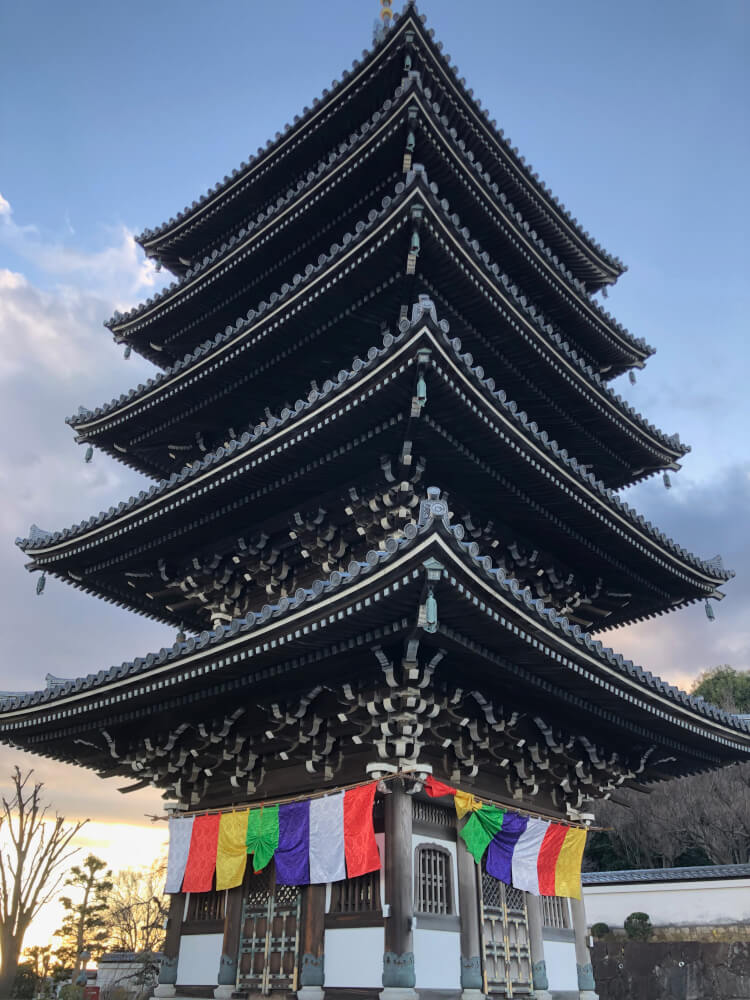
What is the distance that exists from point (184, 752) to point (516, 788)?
5.89 meters

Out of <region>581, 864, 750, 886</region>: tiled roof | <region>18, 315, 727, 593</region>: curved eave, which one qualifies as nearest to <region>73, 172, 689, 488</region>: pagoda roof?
<region>18, 315, 727, 593</region>: curved eave

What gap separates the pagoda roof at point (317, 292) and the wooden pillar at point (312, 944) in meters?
10.00

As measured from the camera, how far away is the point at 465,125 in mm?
18297

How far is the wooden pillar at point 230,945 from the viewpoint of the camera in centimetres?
1149

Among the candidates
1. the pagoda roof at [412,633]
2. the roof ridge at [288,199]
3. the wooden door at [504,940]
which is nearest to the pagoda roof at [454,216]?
the roof ridge at [288,199]

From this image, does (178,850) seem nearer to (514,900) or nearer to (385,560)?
(514,900)

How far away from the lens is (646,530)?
48.6ft

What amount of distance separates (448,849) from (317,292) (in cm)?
986

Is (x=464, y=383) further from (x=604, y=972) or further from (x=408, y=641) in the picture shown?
(x=604, y=972)

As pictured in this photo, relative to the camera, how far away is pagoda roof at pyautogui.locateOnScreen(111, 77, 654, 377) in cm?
1536

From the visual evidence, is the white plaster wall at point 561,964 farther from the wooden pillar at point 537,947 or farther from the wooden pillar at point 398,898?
the wooden pillar at point 398,898

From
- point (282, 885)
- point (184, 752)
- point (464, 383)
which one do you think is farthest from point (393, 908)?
point (464, 383)

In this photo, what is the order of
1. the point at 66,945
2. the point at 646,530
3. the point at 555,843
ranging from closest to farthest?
the point at 555,843
the point at 646,530
the point at 66,945

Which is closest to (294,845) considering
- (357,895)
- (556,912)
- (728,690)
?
(357,895)
